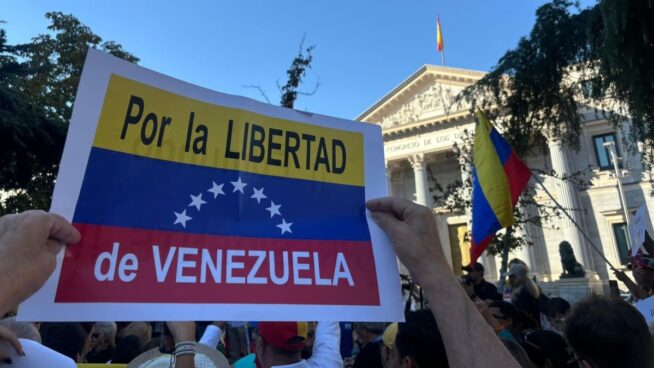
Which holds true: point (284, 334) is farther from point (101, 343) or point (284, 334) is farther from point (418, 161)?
point (418, 161)

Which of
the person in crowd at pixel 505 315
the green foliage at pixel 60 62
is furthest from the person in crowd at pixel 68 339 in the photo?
the green foliage at pixel 60 62

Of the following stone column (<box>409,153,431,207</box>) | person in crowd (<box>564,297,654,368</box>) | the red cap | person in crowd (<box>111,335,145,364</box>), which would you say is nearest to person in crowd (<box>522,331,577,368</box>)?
person in crowd (<box>564,297,654,368</box>)

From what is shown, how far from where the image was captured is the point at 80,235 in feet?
4.26

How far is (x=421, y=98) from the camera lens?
34406 millimetres

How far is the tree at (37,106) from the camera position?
1115 centimetres

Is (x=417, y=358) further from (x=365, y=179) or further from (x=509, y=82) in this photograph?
(x=509, y=82)

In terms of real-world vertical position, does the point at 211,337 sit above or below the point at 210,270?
below

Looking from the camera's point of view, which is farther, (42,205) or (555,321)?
(42,205)

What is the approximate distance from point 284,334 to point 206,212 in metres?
1.18

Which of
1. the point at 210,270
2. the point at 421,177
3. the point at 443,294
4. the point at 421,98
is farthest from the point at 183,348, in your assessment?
the point at 421,98

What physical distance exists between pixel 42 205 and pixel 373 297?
540 inches

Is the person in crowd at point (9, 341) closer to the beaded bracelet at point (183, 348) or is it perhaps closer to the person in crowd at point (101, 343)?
the beaded bracelet at point (183, 348)

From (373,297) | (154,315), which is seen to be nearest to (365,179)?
(373,297)

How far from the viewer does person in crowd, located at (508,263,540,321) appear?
18.1ft
